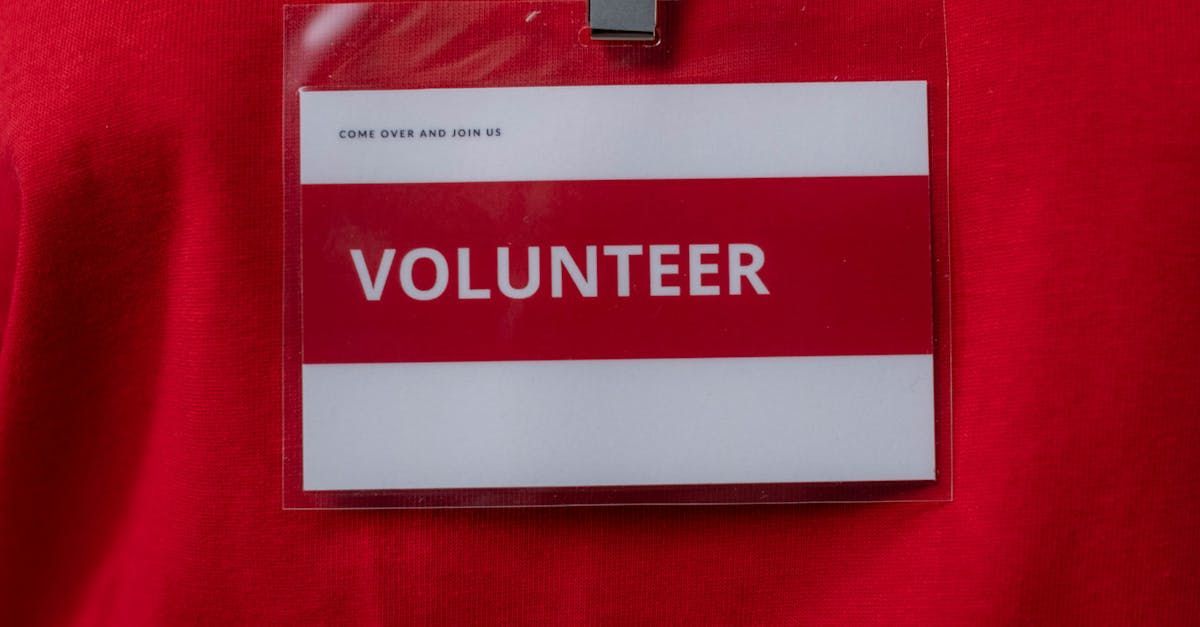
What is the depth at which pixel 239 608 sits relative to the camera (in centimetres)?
52

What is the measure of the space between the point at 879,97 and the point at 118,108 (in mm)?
381

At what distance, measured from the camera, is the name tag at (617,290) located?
1.64 feet

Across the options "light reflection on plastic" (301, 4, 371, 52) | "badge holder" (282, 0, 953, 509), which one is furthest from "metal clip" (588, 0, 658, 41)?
"light reflection on plastic" (301, 4, 371, 52)

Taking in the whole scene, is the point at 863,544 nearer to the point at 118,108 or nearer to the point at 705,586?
the point at 705,586

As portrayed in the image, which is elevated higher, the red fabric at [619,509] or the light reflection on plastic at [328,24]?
the light reflection on plastic at [328,24]

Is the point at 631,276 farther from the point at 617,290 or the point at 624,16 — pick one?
the point at 624,16

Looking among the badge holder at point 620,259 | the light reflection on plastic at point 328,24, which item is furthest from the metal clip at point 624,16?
the light reflection on plastic at point 328,24

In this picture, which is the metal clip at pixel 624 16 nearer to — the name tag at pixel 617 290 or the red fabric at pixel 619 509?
the name tag at pixel 617 290

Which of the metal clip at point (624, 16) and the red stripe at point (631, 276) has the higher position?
the metal clip at point (624, 16)

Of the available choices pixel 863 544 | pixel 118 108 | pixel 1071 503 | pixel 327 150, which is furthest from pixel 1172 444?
pixel 118 108

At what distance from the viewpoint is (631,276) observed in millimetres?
500

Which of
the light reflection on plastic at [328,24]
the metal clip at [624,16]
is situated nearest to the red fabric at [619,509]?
the light reflection on plastic at [328,24]

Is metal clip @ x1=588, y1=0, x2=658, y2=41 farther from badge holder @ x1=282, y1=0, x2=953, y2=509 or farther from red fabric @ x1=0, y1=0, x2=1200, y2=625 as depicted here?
red fabric @ x1=0, y1=0, x2=1200, y2=625

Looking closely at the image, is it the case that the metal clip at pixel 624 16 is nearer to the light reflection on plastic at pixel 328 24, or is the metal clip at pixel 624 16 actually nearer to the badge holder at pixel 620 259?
the badge holder at pixel 620 259
